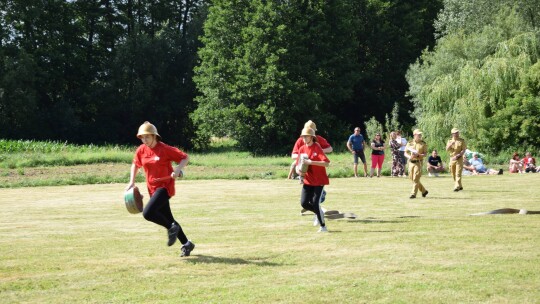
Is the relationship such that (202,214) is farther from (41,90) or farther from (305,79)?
(41,90)

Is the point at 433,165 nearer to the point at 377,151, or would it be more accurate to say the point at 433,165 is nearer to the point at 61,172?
the point at 377,151

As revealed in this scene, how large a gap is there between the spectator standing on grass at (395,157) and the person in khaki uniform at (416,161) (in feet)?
30.7

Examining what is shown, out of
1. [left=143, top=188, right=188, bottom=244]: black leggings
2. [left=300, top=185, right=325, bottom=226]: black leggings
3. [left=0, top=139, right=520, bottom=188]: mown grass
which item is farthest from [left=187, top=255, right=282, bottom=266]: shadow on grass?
[left=0, top=139, right=520, bottom=188]: mown grass

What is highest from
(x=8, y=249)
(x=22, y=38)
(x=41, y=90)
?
(x=22, y=38)

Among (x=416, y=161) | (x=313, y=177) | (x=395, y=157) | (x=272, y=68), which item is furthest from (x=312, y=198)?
(x=272, y=68)

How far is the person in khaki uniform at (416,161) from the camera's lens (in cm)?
2091

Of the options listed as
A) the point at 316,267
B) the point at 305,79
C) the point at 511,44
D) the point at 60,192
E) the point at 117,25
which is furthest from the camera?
the point at 117,25

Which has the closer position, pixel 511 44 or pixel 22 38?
pixel 511 44

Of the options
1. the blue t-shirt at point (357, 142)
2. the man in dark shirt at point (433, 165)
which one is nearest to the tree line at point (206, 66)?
the man in dark shirt at point (433, 165)

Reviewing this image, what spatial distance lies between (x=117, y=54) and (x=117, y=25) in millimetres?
7045

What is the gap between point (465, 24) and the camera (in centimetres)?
5284

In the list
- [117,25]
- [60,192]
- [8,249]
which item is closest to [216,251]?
[8,249]

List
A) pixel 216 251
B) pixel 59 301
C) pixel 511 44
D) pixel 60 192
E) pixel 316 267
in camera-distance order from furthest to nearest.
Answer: pixel 511 44 < pixel 60 192 < pixel 216 251 < pixel 316 267 < pixel 59 301

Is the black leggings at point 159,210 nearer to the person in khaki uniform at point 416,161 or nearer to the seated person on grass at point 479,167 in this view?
the person in khaki uniform at point 416,161
